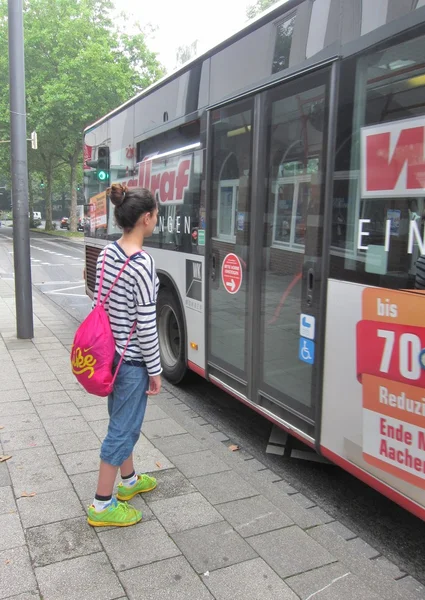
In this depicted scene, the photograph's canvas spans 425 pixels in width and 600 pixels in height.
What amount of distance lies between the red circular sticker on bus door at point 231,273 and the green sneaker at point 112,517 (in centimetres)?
178

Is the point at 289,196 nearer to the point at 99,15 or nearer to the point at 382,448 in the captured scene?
the point at 382,448

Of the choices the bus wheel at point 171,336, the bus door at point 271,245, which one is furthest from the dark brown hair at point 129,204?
the bus wheel at point 171,336

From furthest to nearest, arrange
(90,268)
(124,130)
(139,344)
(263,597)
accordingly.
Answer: (90,268) → (124,130) → (139,344) → (263,597)

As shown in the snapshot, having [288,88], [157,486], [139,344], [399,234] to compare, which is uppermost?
[288,88]

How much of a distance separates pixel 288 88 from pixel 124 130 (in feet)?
10.8

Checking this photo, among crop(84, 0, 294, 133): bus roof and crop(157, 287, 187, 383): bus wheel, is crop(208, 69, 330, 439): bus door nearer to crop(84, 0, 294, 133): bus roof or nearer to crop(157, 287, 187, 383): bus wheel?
crop(84, 0, 294, 133): bus roof

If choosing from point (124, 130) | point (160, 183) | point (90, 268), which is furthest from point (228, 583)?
point (90, 268)

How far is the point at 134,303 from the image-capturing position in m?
2.58

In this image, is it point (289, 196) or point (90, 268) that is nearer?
point (289, 196)

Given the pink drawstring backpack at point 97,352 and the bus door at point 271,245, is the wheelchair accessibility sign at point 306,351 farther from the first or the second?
the pink drawstring backpack at point 97,352

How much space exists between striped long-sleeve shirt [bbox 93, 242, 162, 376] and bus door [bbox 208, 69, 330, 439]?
38.8 inches

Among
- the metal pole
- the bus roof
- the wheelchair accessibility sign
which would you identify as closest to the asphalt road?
the wheelchair accessibility sign

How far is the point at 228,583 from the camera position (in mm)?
2338

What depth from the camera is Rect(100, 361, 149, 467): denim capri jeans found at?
268 cm
